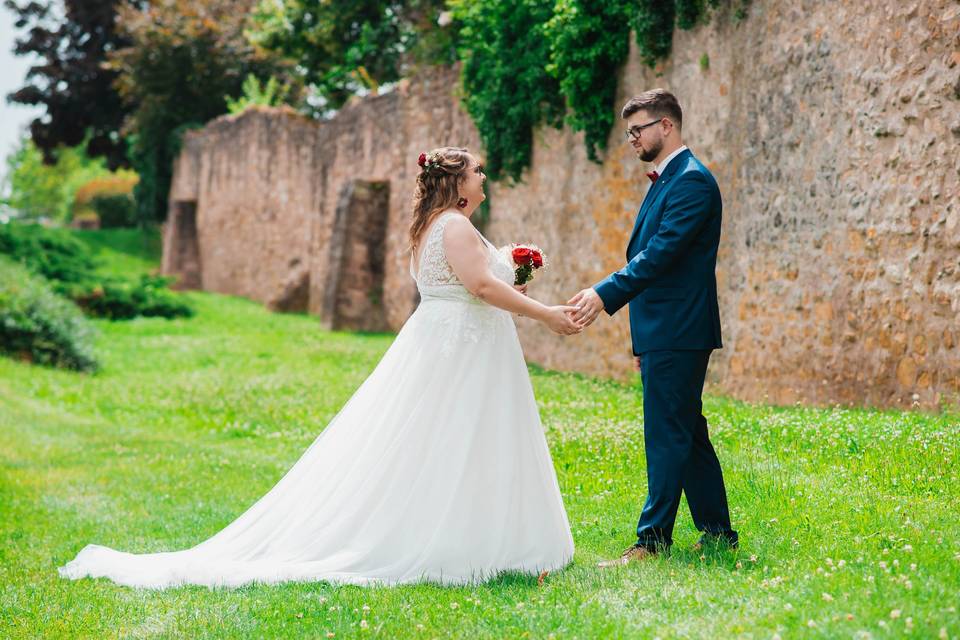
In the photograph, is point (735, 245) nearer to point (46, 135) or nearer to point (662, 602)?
point (662, 602)

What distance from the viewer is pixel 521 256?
570 cm

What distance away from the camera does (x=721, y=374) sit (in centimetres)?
1090

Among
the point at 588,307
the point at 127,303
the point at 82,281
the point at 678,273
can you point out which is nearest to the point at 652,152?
the point at 678,273

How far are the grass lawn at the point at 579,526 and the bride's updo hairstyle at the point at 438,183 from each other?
1.84m

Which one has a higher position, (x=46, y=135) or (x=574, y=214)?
(x=46, y=135)

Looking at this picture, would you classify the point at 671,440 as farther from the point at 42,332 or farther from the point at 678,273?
the point at 42,332

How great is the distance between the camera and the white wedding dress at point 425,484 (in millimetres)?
5160

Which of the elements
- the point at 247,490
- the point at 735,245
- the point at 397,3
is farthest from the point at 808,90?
the point at 397,3

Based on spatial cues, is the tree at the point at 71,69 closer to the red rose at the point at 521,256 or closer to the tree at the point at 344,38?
the tree at the point at 344,38

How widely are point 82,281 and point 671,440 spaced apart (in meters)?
20.5

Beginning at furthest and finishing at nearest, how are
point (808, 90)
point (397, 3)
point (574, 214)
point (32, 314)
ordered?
1. point (397, 3)
2. point (32, 314)
3. point (574, 214)
4. point (808, 90)

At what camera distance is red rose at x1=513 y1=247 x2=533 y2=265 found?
5.70 meters

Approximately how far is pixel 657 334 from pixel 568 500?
6.65 ft

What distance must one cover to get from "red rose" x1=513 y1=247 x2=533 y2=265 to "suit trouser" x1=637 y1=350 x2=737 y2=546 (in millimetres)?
867
